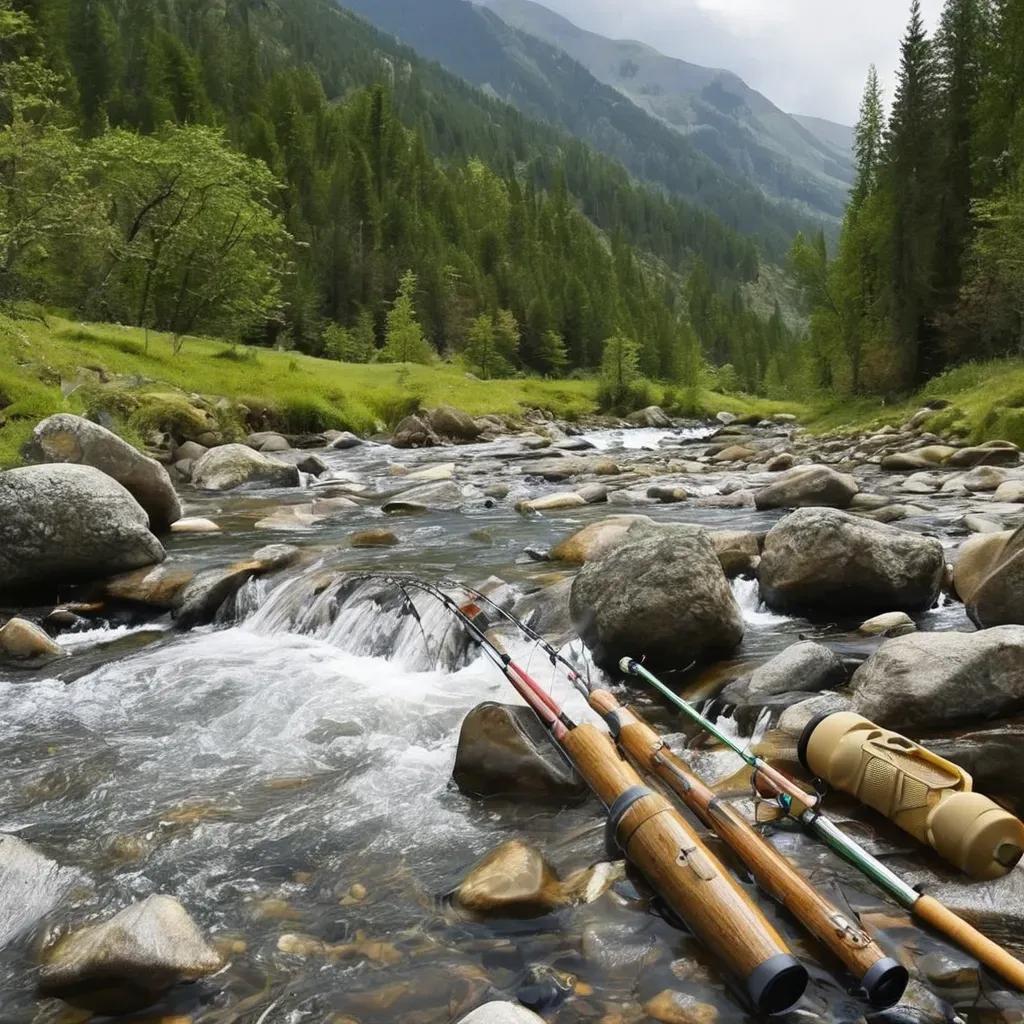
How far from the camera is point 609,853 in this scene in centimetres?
464

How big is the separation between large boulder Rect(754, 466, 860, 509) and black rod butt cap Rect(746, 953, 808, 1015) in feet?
44.7

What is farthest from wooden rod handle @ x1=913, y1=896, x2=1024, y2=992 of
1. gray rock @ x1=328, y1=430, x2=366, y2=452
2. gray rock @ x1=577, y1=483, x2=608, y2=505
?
gray rock @ x1=328, y1=430, x2=366, y2=452

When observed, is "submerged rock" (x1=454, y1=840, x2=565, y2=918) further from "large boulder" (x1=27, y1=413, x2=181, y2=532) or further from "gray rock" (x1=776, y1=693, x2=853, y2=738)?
"large boulder" (x1=27, y1=413, x2=181, y2=532)

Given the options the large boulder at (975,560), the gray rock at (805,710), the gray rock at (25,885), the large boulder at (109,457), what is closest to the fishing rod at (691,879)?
the gray rock at (805,710)

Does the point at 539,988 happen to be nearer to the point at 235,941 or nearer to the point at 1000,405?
the point at 235,941

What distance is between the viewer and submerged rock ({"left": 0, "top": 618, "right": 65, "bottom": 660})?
29.8 feet

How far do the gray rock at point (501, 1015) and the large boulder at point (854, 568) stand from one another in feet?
21.8

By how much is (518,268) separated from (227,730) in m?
103

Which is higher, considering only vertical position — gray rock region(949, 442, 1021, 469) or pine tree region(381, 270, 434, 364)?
gray rock region(949, 442, 1021, 469)

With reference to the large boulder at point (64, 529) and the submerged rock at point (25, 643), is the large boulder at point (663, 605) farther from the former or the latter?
the large boulder at point (64, 529)

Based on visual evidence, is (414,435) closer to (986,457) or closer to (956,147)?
(986,457)

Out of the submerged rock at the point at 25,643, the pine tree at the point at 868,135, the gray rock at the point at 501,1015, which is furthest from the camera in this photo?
the pine tree at the point at 868,135

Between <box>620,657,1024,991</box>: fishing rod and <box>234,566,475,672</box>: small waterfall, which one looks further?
<box>234,566,475,672</box>: small waterfall

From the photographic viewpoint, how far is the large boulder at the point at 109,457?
46.3 feet
